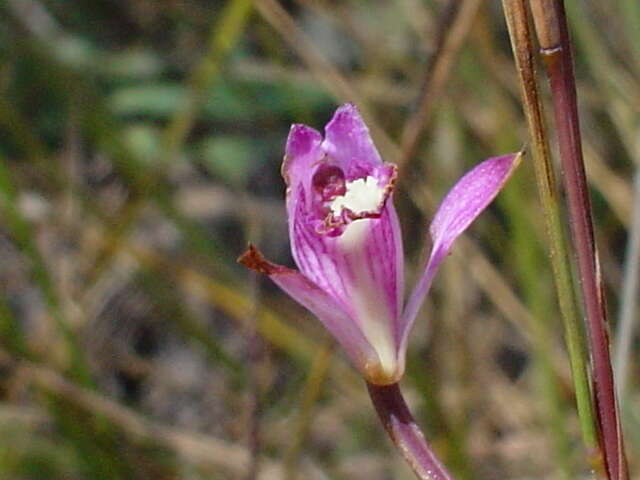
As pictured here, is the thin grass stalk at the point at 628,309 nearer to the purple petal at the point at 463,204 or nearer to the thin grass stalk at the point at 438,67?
the thin grass stalk at the point at 438,67

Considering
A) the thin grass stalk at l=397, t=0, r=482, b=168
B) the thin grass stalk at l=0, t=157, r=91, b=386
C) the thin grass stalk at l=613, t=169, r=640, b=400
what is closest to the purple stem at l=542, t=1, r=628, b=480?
the thin grass stalk at l=397, t=0, r=482, b=168

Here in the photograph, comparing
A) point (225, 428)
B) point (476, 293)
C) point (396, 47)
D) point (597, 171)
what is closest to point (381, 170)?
point (597, 171)

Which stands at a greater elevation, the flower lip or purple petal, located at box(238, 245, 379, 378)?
the flower lip

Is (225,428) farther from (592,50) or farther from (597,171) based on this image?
(592,50)

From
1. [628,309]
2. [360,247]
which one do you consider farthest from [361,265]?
[628,309]

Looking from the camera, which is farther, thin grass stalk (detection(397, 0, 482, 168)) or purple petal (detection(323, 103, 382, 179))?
thin grass stalk (detection(397, 0, 482, 168))

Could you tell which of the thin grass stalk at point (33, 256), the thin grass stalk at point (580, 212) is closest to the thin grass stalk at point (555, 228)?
the thin grass stalk at point (580, 212)

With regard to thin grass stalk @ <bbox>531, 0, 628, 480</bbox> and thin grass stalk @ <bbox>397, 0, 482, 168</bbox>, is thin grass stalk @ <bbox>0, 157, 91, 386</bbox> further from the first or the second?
thin grass stalk @ <bbox>531, 0, 628, 480</bbox>

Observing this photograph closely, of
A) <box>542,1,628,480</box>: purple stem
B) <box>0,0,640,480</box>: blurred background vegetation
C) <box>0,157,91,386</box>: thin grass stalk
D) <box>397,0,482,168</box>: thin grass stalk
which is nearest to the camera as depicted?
<box>542,1,628,480</box>: purple stem

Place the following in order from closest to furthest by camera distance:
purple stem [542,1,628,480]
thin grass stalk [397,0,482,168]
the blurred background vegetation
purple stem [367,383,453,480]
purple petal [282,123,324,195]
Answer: purple stem [542,1,628,480]
purple stem [367,383,453,480]
purple petal [282,123,324,195]
thin grass stalk [397,0,482,168]
the blurred background vegetation
